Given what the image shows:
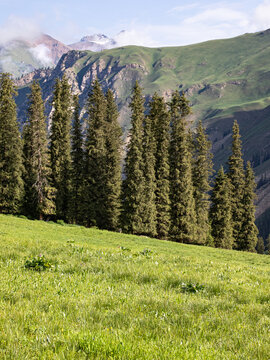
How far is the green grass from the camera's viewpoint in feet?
11.6

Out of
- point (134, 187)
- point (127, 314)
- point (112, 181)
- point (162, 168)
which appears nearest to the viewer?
point (127, 314)

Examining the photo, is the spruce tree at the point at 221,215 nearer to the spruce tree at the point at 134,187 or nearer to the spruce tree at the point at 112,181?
the spruce tree at the point at 134,187

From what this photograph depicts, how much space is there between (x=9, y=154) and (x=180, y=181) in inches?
1028


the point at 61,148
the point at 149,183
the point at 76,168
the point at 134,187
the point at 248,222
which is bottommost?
the point at 248,222

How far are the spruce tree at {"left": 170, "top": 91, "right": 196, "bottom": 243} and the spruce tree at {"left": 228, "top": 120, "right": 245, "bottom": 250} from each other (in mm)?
14899

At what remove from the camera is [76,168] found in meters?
52.3

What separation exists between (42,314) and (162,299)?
83.0 inches

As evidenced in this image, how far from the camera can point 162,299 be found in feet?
17.9

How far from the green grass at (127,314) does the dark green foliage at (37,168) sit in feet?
132

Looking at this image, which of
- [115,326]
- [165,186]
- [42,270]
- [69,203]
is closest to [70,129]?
[69,203]

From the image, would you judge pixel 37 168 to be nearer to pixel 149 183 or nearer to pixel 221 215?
pixel 149 183

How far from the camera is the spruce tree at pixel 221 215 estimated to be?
55.3m

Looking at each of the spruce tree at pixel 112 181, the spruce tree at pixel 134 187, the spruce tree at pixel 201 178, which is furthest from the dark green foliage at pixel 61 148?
the spruce tree at pixel 201 178

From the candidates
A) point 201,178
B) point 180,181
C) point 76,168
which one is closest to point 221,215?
point 201,178
